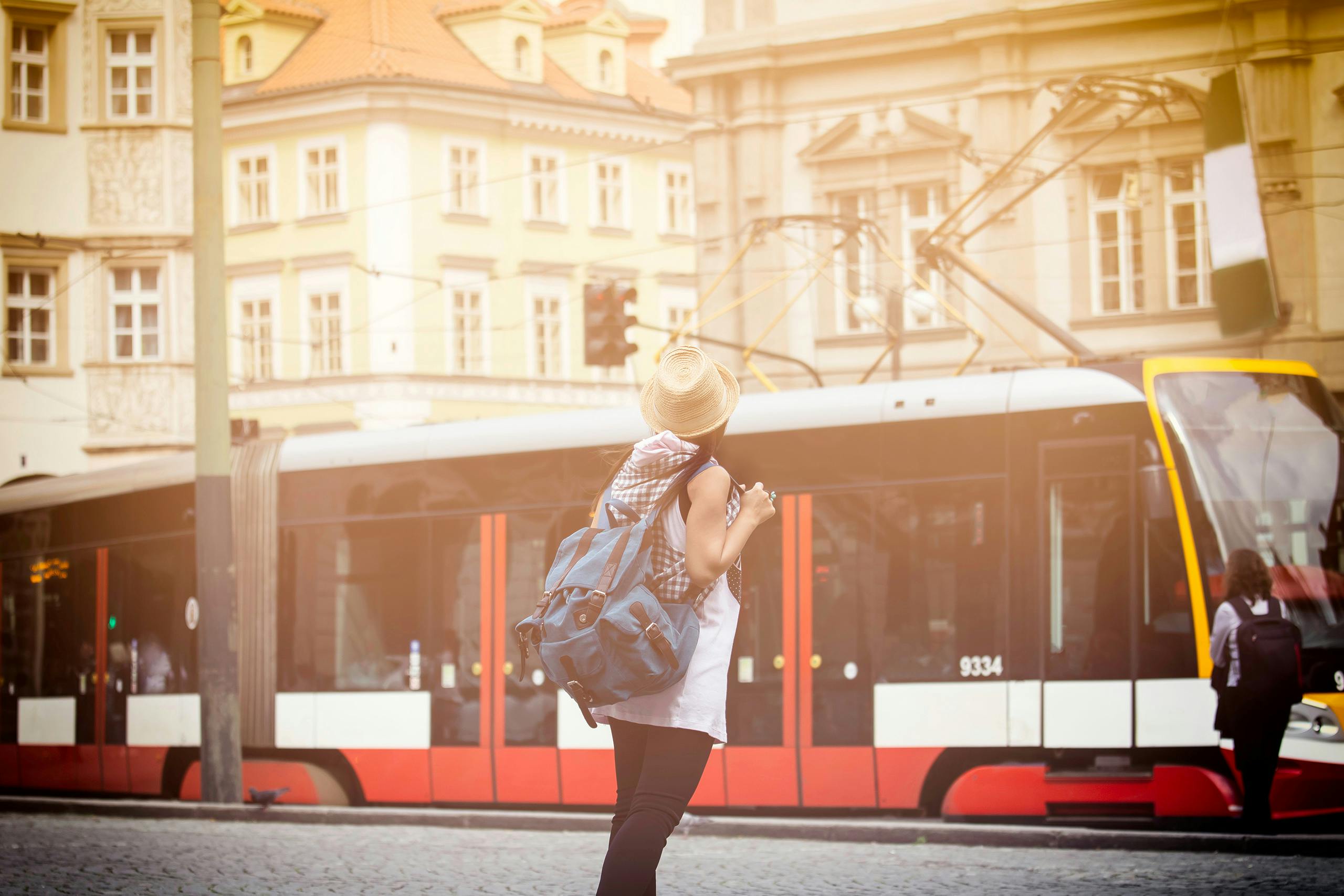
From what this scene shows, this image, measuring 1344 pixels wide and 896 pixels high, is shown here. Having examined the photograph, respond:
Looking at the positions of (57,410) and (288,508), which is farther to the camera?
(57,410)

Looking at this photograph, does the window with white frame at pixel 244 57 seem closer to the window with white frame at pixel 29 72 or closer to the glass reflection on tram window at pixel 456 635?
the window with white frame at pixel 29 72

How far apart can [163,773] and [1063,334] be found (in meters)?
7.76

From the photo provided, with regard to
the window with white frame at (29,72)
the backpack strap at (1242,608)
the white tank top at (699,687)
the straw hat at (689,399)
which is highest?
the window with white frame at (29,72)

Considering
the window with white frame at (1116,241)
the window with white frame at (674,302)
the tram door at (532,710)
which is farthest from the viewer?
the window with white frame at (674,302)

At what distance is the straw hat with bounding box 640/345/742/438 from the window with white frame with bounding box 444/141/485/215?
90.4 ft

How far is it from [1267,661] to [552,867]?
385cm

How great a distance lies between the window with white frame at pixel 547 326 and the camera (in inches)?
1316

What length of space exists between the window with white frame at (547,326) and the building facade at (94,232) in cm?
1078

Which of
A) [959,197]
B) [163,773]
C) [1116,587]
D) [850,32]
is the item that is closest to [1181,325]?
[959,197]

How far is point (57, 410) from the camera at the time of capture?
73.7 feet

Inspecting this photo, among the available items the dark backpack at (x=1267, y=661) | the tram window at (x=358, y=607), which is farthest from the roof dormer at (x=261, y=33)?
the dark backpack at (x=1267, y=661)

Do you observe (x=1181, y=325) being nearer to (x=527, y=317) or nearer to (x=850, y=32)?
(x=850, y=32)

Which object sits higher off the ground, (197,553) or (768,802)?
(197,553)

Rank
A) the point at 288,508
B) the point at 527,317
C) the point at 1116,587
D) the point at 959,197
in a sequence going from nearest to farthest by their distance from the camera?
the point at 1116,587, the point at 288,508, the point at 959,197, the point at 527,317
